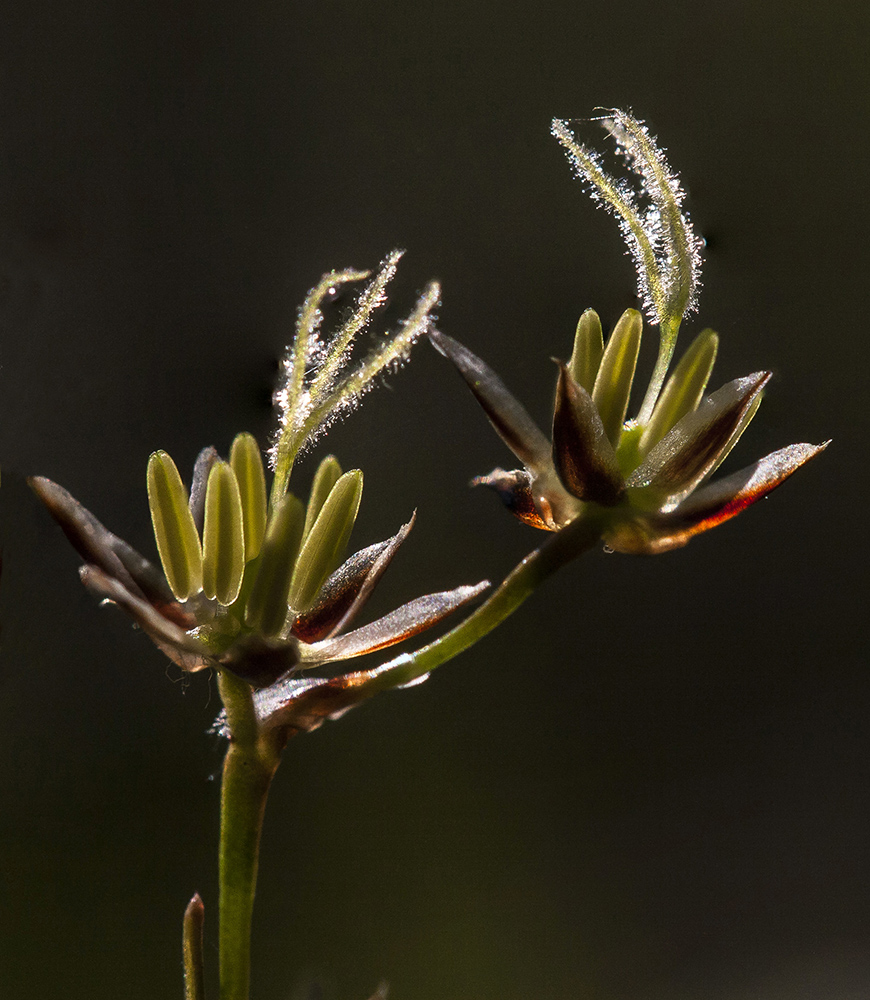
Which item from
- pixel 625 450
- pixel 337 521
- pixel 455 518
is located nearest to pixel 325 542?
pixel 337 521

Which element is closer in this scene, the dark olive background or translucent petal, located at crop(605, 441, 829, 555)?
translucent petal, located at crop(605, 441, 829, 555)

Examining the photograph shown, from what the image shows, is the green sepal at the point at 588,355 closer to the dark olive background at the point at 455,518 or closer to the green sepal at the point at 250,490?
the green sepal at the point at 250,490

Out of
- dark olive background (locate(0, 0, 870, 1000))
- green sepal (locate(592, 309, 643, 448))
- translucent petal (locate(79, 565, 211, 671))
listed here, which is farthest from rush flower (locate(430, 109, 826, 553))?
dark olive background (locate(0, 0, 870, 1000))

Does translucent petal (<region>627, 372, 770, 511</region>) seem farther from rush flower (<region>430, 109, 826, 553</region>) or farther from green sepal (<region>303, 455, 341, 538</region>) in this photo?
green sepal (<region>303, 455, 341, 538</region>)

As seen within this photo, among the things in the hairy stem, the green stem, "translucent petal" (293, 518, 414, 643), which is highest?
"translucent petal" (293, 518, 414, 643)

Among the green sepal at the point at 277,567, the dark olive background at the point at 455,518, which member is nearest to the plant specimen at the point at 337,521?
the green sepal at the point at 277,567

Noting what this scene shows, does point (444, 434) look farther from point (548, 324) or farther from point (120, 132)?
point (120, 132)
